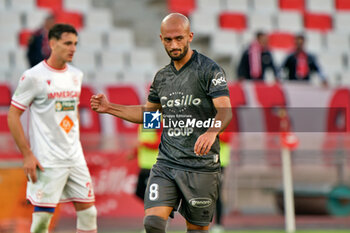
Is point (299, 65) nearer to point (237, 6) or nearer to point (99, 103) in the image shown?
point (237, 6)

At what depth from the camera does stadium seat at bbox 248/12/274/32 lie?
17.0 meters

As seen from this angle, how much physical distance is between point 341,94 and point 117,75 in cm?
505

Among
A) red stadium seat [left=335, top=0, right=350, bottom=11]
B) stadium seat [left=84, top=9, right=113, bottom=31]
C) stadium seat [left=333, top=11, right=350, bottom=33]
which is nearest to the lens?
stadium seat [left=84, top=9, right=113, bottom=31]

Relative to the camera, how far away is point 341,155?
1105cm

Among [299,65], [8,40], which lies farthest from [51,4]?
[299,65]

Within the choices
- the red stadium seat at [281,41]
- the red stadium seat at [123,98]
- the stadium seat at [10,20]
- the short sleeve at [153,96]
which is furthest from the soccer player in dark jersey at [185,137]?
the red stadium seat at [281,41]

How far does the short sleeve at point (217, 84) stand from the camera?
15.0ft

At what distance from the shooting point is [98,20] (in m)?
15.5

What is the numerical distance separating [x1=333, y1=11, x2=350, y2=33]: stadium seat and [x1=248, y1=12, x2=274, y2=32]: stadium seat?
86.4 inches

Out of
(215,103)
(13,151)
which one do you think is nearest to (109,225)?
(13,151)

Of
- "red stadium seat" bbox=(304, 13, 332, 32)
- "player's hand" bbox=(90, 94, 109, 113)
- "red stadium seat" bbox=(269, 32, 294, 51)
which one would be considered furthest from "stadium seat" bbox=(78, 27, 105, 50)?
"player's hand" bbox=(90, 94, 109, 113)

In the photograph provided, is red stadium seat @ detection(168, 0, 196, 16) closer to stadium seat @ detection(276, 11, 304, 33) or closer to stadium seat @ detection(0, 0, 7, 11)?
stadium seat @ detection(276, 11, 304, 33)

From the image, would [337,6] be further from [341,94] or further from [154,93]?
[154,93]

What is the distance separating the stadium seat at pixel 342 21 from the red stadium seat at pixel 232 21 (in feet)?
9.73
